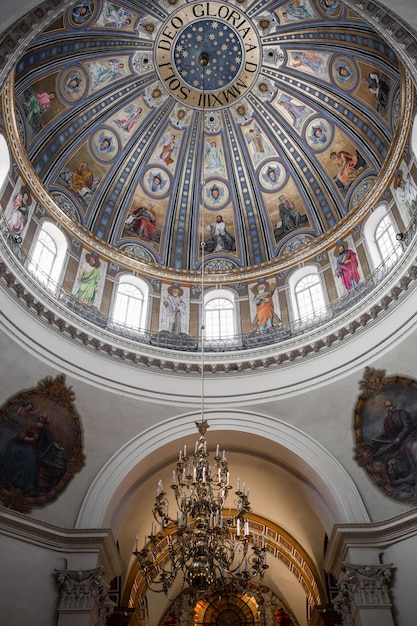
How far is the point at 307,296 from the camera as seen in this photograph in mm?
17938

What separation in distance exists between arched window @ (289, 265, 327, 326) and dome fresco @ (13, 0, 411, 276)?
797mm

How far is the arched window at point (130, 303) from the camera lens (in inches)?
687

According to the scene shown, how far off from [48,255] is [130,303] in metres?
2.95

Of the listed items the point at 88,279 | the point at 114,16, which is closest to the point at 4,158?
the point at 88,279

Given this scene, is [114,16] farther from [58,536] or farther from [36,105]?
[58,536]

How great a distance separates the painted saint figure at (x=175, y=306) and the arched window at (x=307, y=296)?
11.6 feet

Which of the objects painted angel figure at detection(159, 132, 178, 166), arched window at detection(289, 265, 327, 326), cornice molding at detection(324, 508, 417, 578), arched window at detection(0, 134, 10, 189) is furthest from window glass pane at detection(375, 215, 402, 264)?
arched window at detection(0, 134, 10, 189)

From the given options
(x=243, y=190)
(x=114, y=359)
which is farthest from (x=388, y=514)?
(x=243, y=190)

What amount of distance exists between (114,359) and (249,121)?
10300mm

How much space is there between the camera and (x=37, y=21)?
416 inches

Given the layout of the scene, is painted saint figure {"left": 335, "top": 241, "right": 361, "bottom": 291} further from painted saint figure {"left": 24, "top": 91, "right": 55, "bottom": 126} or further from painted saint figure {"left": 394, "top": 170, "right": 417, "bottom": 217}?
painted saint figure {"left": 24, "top": 91, "right": 55, "bottom": 126}

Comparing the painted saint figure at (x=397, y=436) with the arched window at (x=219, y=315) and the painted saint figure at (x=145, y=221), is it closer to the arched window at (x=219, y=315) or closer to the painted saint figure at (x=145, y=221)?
the arched window at (x=219, y=315)

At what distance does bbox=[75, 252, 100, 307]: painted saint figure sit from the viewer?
55.1 ft

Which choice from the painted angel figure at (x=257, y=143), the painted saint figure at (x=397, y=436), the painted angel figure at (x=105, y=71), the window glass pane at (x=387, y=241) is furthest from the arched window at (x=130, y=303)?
the painted saint figure at (x=397, y=436)
